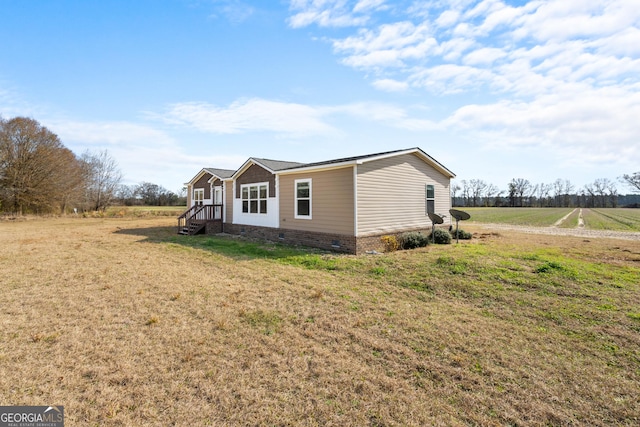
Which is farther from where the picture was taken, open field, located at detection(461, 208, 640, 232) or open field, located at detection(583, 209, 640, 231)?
open field, located at detection(461, 208, 640, 232)

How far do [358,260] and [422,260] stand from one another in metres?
2.00

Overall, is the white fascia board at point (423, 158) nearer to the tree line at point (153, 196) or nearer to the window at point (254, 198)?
the window at point (254, 198)

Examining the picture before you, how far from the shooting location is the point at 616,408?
286 centimetres

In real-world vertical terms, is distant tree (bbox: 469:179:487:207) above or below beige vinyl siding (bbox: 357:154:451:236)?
above

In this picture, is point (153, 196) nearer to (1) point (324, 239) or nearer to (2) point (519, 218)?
(1) point (324, 239)

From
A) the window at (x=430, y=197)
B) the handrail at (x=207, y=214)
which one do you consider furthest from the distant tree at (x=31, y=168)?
the window at (x=430, y=197)

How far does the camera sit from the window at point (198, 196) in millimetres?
21039

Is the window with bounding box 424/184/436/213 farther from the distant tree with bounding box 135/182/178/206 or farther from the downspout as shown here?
the distant tree with bounding box 135/182/178/206

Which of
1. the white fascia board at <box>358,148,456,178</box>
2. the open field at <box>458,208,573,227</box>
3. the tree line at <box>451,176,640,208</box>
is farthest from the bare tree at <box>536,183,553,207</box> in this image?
the white fascia board at <box>358,148,456,178</box>

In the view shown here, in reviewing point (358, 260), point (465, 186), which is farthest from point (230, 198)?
point (465, 186)

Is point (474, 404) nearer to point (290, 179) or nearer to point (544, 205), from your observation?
point (290, 179)

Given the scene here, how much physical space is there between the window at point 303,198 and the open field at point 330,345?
4.73m

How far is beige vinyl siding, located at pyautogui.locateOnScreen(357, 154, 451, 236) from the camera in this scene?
11.0 meters

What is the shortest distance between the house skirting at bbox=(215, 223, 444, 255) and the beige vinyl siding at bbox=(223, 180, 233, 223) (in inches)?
94.8
